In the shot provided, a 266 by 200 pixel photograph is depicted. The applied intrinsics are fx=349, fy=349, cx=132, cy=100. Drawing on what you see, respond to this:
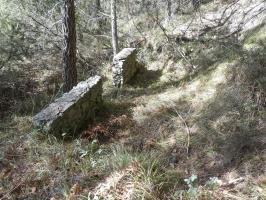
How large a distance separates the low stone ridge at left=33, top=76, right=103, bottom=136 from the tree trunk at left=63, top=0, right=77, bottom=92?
93 centimetres

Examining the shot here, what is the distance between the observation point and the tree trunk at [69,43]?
7.56 meters

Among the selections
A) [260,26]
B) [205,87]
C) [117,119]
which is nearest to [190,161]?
[117,119]

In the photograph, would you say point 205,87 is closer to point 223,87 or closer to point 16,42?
point 223,87

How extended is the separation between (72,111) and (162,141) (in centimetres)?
174

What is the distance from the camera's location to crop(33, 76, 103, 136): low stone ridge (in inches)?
234

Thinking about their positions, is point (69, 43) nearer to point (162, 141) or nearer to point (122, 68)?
point (122, 68)

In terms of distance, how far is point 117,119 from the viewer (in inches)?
266

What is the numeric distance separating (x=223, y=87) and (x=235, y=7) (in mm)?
4333

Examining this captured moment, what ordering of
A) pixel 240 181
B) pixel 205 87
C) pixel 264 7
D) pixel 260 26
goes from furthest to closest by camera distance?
1. pixel 264 7
2. pixel 260 26
3. pixel 205 87
4. pixel 240 181

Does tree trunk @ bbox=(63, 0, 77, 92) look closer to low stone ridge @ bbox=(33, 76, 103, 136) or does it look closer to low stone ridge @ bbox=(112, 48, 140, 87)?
low stone ridge @ bbox=(33, 76, 103, 136)

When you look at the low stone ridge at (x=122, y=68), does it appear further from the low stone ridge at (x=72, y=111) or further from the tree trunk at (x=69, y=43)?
the low stone ridge at (x=72, y=111)

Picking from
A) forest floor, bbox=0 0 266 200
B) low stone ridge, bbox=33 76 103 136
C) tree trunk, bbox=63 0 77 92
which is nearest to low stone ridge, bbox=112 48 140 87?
forest floor, bbox=0 0 266 200

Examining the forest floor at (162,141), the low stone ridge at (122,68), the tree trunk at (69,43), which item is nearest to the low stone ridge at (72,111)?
the forest floor at (162,141)

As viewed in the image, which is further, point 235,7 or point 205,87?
point 235,7
